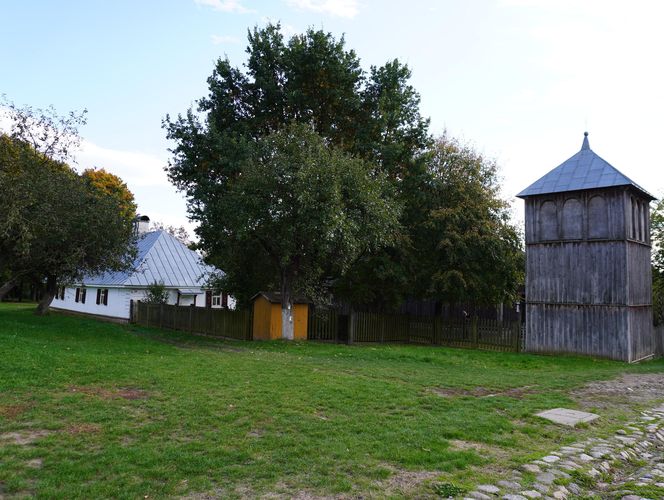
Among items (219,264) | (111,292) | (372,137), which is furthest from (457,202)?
(111,292)

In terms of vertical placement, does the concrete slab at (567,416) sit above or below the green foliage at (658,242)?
below

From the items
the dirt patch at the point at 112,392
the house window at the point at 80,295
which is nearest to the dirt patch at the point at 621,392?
the dirt patch at the point at 112,392

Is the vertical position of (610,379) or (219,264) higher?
(219,264)

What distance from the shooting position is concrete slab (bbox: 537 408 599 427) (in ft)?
25.8

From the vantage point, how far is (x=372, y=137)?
2281 cm

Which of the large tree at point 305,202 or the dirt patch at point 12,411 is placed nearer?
the dirt patch at point 12,411

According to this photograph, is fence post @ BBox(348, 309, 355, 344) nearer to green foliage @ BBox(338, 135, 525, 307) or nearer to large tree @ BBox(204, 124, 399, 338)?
green foliage @ BBox(338, 135, 525, 307)

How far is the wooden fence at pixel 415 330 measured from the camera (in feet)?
72.0

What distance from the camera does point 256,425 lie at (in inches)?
277

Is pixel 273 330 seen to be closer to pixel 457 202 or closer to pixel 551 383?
pixel 457 202

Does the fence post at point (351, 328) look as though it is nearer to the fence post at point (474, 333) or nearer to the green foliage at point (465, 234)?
the green foliage at point (465, 234)

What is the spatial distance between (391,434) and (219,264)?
17.0 m

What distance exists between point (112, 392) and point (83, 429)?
2.34 m

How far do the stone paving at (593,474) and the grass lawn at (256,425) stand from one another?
0.27 metres
